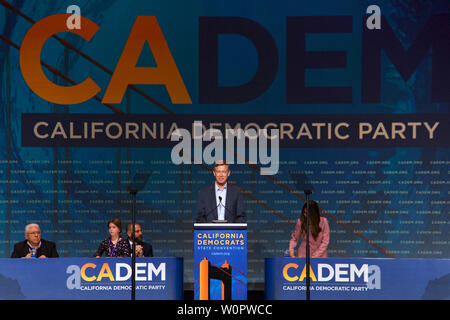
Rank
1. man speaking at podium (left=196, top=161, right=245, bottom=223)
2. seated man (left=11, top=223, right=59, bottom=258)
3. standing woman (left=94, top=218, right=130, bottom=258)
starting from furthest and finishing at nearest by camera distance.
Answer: seated man (left=11, top=223, right=59, bottom=258)
standing woman (left=94, top=218, right=130, bottom=258)
man speaking at podium (left=196, top=161, right=245, bottom=223)

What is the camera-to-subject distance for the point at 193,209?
27.2ft

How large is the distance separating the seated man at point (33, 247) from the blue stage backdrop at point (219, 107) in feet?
5.05

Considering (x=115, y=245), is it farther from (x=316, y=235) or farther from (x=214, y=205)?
(x=316, y=235)

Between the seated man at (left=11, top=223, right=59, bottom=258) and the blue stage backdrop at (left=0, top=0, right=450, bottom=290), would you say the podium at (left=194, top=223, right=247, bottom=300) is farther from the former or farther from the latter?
the blue stage backdrop at (left=0, top=0, right=450, bottom=290)

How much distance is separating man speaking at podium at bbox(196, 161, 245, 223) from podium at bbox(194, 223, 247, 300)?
674mm

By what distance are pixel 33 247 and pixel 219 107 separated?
283cm

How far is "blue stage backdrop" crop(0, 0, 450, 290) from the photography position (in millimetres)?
8195

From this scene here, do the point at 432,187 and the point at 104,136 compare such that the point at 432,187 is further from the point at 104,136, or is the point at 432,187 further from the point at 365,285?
the point at 104,136

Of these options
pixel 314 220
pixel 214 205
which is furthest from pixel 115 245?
pixel 314 220

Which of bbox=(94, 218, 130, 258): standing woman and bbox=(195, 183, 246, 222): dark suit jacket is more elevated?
bbox=(195, 183, 246, 222): dark suit jacket

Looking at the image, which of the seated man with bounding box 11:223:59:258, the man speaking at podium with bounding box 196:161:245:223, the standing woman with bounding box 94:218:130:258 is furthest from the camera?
the seated man with bounding box 11:223:59:258

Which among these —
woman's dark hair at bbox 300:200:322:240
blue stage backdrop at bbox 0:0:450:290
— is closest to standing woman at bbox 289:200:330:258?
woman's dark hair at bbox 300:200:322:240
